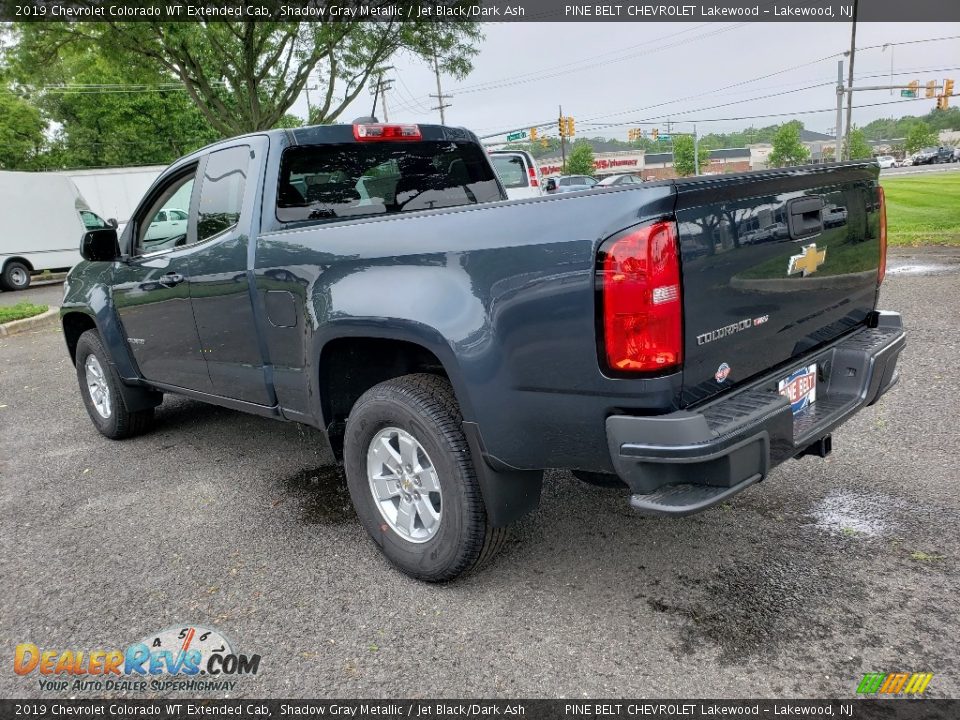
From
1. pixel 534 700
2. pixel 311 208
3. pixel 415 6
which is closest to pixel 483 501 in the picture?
pixel 534 700

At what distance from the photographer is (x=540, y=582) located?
2.95 metres

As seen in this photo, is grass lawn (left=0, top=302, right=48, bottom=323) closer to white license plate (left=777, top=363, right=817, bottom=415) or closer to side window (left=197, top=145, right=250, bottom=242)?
side window (left=197, top=145, right=250, bottom=242)

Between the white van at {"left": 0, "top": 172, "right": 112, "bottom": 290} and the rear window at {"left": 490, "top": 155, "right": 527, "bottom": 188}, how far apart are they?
11338 mm

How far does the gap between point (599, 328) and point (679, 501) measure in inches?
22.7

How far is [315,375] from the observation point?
3.19 metres

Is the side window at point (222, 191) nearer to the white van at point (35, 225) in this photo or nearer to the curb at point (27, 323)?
the curb at point (27, 323)

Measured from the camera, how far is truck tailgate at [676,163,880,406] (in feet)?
7.36


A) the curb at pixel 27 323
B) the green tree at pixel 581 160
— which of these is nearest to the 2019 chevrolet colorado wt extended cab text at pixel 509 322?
the curb at pixel 27 323

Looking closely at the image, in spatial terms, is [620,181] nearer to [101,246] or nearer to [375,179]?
[375,179]

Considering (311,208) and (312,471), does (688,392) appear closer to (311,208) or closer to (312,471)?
(311,208)

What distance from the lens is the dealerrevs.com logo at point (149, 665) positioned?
2512 millimetres

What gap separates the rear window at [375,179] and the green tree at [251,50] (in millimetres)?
14068

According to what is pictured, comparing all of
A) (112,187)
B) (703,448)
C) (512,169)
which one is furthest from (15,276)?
(703,448)

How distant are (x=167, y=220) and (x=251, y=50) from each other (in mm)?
13978
